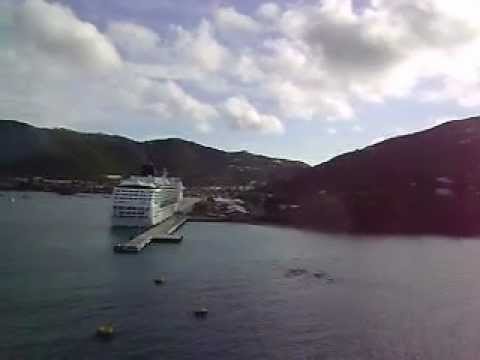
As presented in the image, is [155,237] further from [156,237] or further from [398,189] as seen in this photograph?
[398,189]

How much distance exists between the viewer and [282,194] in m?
94.6

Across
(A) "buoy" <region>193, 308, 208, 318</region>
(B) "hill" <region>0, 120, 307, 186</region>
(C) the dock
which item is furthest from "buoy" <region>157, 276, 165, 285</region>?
(B) "hill" <region>0, 120, 307, 186</region>

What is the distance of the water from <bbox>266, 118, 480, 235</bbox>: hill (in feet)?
85.8

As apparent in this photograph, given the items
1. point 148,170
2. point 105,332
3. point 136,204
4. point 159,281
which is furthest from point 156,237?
point 148,170

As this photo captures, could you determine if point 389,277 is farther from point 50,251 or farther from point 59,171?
point 59,171

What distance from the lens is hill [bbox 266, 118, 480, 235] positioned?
74.0 metres

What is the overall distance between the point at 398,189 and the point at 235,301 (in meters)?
63.6

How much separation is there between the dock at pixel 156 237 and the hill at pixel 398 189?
17.4 m

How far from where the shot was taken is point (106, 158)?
15600 cm

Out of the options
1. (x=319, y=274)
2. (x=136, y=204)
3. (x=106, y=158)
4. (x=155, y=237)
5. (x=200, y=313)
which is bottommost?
(x=200, y=313)

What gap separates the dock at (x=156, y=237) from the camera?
128 feet

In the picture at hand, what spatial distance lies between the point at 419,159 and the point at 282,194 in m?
23.8

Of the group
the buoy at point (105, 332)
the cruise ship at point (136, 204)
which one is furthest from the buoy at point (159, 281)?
the cruise ship at point (136, 204)

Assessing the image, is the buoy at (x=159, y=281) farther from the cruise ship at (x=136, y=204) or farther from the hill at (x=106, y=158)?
the hill at (x=106, y=158)
